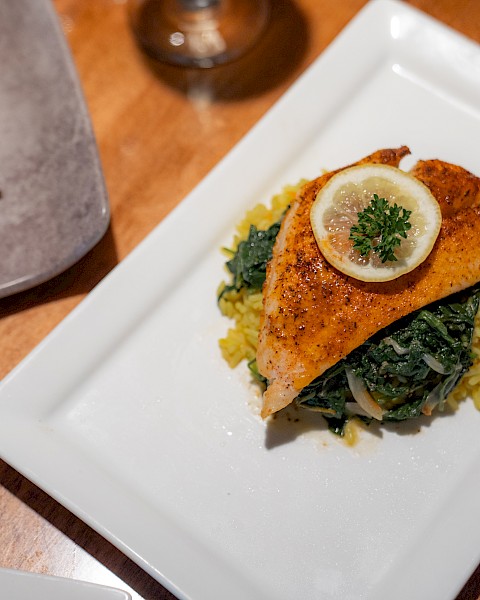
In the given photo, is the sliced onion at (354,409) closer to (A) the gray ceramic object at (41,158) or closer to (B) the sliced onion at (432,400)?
(B) the sliced onion at (432,400)

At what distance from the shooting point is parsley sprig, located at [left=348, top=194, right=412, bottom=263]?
2.82 meters

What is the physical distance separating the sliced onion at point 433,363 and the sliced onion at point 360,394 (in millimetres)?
277

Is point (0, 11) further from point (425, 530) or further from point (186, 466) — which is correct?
point (425, 530)

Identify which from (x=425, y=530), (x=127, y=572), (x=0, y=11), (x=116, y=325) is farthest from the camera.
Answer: (x=0, y=11)

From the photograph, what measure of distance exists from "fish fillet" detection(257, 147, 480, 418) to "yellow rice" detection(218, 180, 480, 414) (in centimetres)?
27

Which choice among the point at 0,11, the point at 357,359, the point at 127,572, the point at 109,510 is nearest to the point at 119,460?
the point at 109,510

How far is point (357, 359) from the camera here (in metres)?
3.11

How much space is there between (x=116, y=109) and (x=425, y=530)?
9.18ft

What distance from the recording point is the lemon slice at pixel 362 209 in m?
2.88

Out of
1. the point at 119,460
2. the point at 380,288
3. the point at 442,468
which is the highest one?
the point at 380,288

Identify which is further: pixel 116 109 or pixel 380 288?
pixel 116 109

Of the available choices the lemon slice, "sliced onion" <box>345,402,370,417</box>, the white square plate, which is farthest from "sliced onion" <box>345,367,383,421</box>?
the white square plate

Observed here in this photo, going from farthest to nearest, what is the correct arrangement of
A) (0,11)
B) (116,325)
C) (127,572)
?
(0,11)
(116,325)
(127,572)

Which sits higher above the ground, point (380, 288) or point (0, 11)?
point (380, 288)
